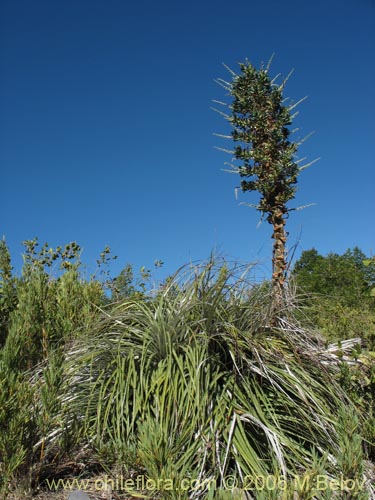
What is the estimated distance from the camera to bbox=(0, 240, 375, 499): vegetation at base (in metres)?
2.24

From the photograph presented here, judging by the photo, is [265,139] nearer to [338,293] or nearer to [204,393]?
Result: [204,393]

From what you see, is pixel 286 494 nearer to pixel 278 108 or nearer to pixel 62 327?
pixel 62 327

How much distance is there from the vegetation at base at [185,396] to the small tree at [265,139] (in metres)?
2.58

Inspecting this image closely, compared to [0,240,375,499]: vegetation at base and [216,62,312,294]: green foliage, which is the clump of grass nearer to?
[0,240,375,499]: vegetation at base

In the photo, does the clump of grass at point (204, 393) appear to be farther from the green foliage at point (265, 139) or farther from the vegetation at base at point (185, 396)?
the green foliage at point (265, 139)

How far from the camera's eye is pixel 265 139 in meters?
6.60

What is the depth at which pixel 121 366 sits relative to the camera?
287 centimetres


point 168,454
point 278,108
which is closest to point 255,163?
point 278,108

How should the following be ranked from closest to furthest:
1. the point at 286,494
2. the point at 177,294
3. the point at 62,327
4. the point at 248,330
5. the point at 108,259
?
the point at 286,494, the point at 248,330, the point at 177,294, the point at 62,327, the point at 108,259

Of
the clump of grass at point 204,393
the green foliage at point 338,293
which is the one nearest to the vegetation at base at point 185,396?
the clump of grass at point 204,393


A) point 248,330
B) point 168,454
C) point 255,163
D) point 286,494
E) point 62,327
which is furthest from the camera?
point 255,163

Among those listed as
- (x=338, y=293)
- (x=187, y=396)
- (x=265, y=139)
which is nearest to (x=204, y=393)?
(x=187, y=396)

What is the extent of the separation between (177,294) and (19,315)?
1.18 m

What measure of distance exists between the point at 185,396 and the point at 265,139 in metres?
4.76
